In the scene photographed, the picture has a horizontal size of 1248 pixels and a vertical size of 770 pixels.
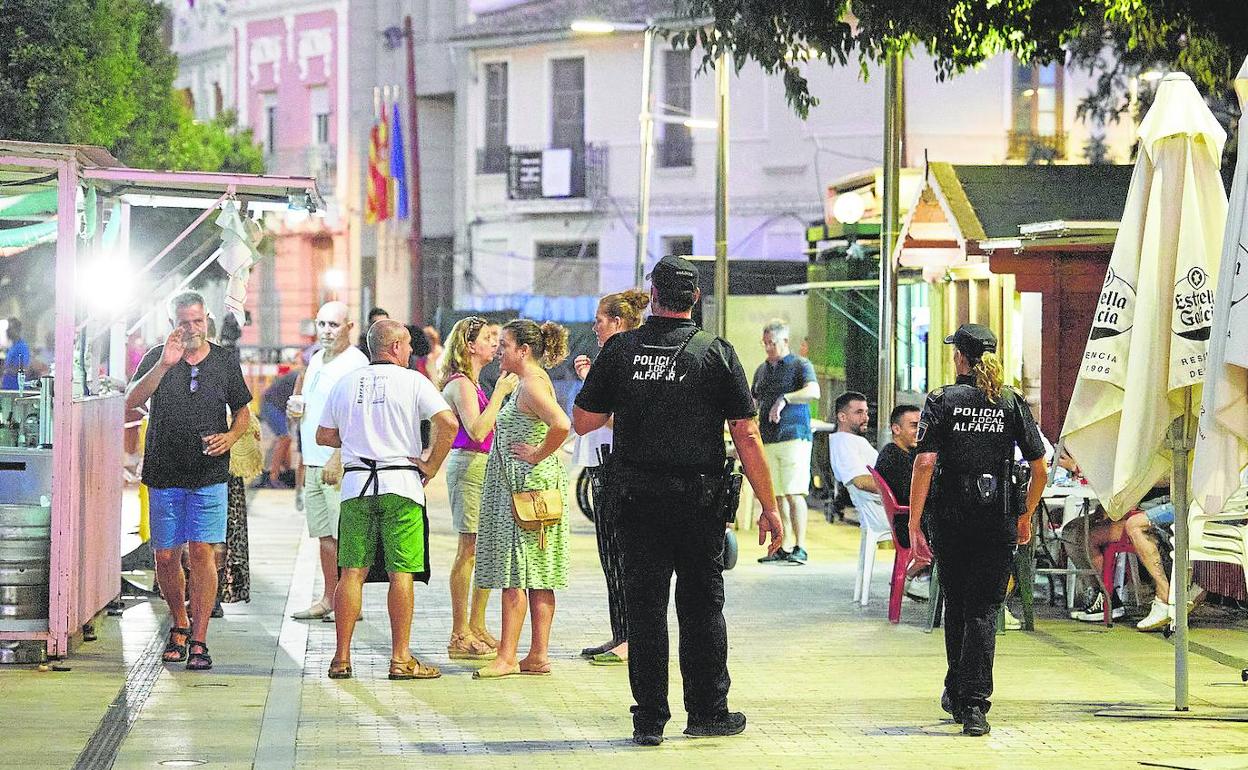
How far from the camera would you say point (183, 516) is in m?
10.6

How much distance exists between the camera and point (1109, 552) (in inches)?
486

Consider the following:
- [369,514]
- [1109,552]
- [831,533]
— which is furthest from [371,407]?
[831,533]

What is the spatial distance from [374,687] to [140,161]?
19413 mm

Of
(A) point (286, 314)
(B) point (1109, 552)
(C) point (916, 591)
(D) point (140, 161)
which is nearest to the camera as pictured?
(B) point (1109, 552)

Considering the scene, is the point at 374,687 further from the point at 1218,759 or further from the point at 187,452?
the point at 1218,759

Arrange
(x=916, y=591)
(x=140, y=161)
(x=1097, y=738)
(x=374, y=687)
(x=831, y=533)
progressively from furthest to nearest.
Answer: (x=140, y=161)
(x=831, y=533)
(x=916, y=591)
(x=374, y=687)
(x=1097, y=738)

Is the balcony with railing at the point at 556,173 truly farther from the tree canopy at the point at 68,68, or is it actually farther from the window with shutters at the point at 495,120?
the tree canopy at the point at 68,68

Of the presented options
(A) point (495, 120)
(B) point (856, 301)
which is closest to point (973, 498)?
(B) point (856, 301)

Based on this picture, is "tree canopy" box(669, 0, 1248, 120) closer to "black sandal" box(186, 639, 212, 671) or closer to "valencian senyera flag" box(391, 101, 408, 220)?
"black sandal" box(186, 639, 212, 671)

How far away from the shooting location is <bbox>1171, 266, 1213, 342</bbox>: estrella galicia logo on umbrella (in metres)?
9.14

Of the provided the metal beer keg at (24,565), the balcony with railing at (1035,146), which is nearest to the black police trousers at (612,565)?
the metal beer keg at (24,565)

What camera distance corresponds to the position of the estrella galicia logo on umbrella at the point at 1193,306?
360 inches

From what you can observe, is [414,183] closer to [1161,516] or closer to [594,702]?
[1161,516]

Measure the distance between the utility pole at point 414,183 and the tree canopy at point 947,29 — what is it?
31908mm
